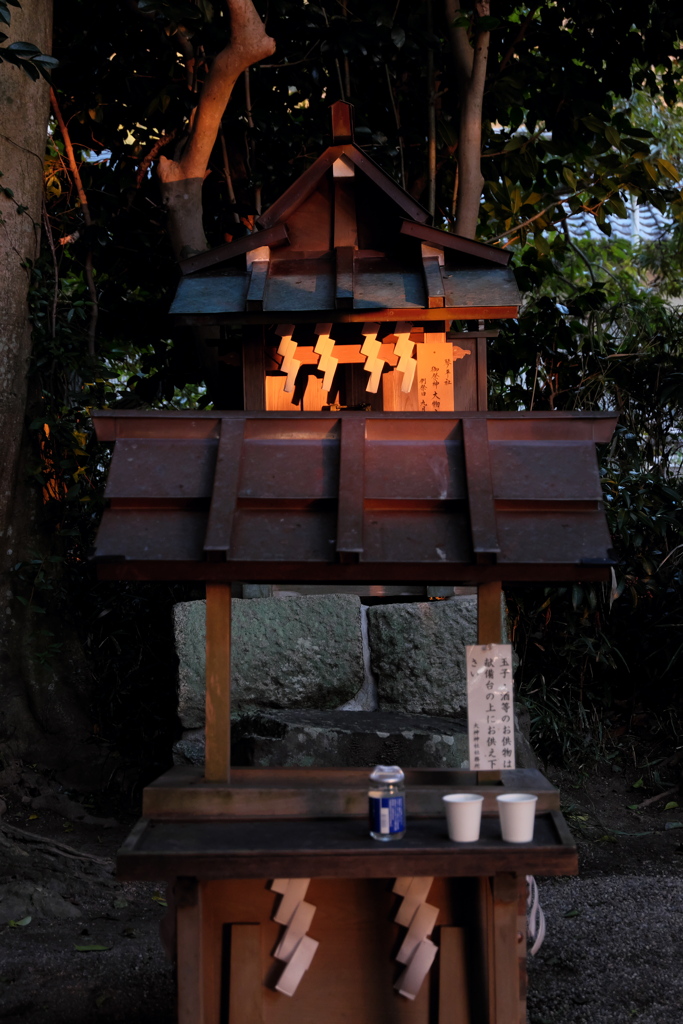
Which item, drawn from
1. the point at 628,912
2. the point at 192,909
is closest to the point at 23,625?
the point at 192,909

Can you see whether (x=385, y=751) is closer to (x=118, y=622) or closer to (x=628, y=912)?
(x=628, y=912)

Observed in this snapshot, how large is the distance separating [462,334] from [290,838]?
2.50 metres

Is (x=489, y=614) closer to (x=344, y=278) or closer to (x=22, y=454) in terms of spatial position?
(x=344, y=278)

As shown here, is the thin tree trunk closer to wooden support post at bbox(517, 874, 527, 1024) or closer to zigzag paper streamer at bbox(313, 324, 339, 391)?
zigzag paper streamer at bbox(313, 324, 339, 391)

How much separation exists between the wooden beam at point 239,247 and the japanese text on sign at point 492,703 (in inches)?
72.2

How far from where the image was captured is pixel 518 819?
6.93ft

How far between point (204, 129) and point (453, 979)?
15.1ft

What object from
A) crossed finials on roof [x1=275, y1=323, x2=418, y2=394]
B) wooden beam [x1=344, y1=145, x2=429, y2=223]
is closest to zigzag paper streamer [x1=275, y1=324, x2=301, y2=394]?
crossed finials on roof [x1=275, y1=323, x2=418, y2=394]

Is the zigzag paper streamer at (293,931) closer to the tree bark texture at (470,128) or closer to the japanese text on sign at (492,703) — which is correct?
the japanese text on sign at (492,703)

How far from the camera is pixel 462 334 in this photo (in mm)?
3883

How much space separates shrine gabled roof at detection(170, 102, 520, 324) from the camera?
314 centimetres

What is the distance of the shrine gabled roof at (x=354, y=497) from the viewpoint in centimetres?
224

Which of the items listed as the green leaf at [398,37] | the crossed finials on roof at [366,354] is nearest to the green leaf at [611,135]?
the green leaf at [398,37]

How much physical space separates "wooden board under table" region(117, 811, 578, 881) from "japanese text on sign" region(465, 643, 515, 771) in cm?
26
